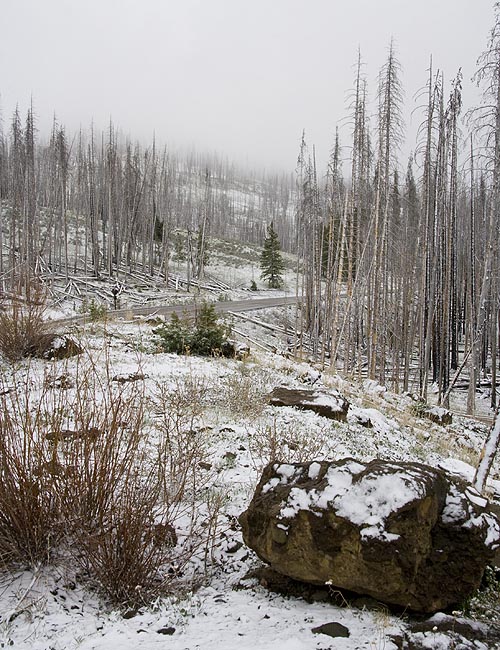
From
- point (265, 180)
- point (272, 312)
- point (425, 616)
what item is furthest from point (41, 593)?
point (265, 180)

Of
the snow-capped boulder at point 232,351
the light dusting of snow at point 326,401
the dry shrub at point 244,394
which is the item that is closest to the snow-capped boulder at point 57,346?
the dry shrub at point 244,394

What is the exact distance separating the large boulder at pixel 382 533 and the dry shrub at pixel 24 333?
5254 millimetres

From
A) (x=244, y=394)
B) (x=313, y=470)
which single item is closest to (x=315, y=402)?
(x=244, y=394)

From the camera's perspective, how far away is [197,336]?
32.4 ft

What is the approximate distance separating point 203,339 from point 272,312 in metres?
16.7

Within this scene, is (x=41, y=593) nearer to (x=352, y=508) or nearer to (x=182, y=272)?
(x=352, y=508)

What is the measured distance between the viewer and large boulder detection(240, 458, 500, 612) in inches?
89.9

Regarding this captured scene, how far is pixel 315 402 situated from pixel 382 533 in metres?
4.42

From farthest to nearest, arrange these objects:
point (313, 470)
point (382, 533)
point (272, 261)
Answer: point (272, 261) < point (313, 470) < point (382, 533)

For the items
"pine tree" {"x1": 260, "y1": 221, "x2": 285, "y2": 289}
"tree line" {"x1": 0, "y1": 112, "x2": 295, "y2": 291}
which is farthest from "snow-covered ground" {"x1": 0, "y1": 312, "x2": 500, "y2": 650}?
"pine tree" {"x1": 260, "y1": 221, "x2": 285, "y2": 289}

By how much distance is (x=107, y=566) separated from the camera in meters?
2.45

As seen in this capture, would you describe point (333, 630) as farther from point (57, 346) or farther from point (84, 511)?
point (57, 346)

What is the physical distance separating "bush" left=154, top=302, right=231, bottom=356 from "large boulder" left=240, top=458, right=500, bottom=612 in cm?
687

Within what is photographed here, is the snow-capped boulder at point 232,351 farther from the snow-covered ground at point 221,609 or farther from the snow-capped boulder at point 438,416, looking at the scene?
the snow-covered ground at point 221,609
